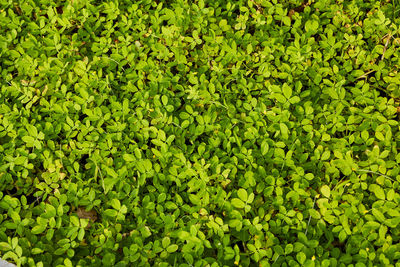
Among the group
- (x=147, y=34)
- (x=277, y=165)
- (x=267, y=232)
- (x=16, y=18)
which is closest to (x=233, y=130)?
(x=277, y=165)

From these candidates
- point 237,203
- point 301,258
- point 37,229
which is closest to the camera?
point 301,258

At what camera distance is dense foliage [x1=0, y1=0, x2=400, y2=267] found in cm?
227

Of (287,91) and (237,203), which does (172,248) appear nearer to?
(237,203)

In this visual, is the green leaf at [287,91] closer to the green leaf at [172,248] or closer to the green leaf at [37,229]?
the green leaf at [172,248]

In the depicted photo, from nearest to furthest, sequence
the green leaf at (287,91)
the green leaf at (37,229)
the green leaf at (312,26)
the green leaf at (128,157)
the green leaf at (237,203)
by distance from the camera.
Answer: the green leaf at (37,229) → the green leaf at (237,203) → the green leaf at (128,157) → the green leaf at (287,91) → the green leaf at (312,26)

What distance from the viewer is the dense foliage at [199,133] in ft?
7.46

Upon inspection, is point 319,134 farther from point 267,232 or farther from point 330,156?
point 267,232

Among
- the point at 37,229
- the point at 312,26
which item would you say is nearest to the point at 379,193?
the point at 312,26

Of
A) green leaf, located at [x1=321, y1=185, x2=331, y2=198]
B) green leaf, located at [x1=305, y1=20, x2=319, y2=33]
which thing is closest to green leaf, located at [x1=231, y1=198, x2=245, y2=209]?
→ green leaf, located at [x1=321, y1=185, x2=331, y2=198]

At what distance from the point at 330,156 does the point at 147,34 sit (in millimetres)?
1752

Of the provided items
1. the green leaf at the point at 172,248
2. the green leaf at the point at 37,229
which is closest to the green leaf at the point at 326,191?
the green leaf at the point at 172,248

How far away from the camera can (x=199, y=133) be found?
2.69 meters

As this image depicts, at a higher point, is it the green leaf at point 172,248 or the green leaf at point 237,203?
the green leaf at point 237,203

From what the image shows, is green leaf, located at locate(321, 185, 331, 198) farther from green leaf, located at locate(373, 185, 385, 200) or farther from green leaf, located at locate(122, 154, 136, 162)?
green leaf, located at locate(122, 154, 136, 162)
